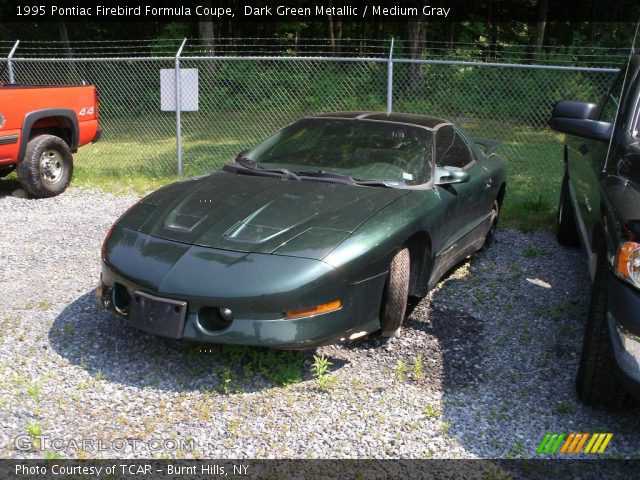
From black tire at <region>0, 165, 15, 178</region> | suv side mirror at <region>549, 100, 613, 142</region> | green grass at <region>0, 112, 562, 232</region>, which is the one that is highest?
suv side mirror at <region>549, 100, 613, 142</region>

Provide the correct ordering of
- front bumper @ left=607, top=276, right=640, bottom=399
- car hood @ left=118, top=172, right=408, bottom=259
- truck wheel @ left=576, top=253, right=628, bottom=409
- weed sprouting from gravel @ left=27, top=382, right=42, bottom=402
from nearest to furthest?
front bumper @ left=607, top=276, right=640, bottom=399, truck wheel @ left=576, top=253, right=628, bottom=409, weed sprouting from gravel @ left=27, top=382, right=42, bottom=402, car hood @ left=118, top=172, right=408, bottom=259

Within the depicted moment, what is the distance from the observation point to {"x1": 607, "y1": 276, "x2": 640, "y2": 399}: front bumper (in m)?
2.89

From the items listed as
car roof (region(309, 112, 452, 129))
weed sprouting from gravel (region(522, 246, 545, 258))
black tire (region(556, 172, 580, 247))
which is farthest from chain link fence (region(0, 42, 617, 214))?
car roof (region(309, 112, 452, 129))

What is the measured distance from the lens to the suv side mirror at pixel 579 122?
4.19m

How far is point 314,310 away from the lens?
3.56 meters

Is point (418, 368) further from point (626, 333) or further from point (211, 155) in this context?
point (211, 155)

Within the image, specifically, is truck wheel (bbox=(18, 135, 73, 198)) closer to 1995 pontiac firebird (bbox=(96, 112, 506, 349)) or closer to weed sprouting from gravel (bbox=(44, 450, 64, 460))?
1995 pontiac firebird (bbox=(96, 112, 506, 349))

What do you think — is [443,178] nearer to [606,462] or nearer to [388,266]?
[388,266]

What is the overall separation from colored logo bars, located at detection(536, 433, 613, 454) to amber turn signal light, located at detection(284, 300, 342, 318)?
1.24 metres

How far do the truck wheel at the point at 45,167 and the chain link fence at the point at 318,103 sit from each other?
5.30 feet

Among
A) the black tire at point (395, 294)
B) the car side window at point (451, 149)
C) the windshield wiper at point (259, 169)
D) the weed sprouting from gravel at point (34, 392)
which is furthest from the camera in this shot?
the car side window at point (451, 149)

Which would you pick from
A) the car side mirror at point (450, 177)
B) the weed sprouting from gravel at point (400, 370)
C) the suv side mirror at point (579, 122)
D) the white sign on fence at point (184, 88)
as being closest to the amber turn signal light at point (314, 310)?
the weed sprouting from gravel at point (400, 370)

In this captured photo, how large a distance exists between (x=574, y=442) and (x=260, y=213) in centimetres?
217

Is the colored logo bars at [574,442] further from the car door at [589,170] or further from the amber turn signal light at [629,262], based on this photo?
the car door at [589,170]
